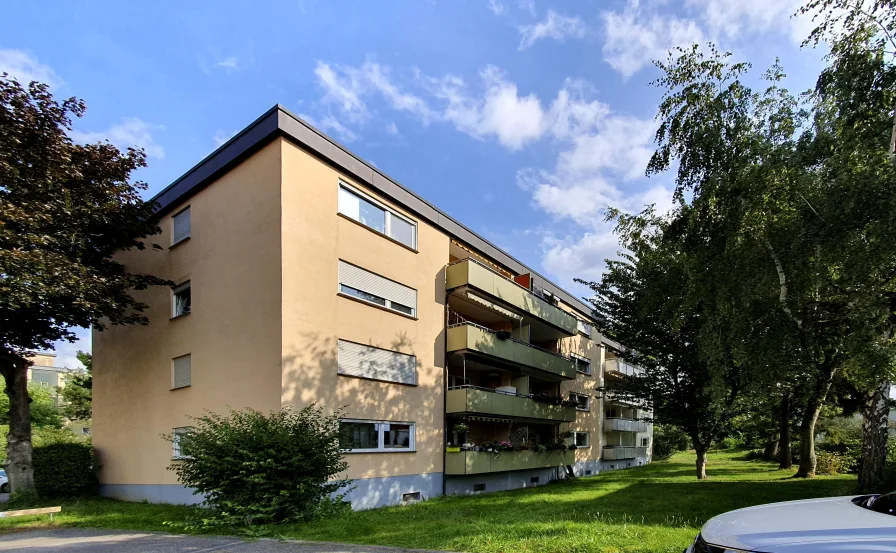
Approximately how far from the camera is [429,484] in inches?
617

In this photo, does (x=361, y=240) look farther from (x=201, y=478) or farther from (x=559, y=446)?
(x=559, y=446)

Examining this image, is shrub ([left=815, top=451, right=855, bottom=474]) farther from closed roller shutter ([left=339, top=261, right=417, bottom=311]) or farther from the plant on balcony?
closed roller shutter ([left=339, top=261, right=417, bottom=311])

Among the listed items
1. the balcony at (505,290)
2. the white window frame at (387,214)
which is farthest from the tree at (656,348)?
the white window frame at (387,214)

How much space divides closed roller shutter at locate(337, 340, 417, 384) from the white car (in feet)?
34.3

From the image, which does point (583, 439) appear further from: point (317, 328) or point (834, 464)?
point (317, 328)

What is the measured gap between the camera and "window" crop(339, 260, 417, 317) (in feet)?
46.3

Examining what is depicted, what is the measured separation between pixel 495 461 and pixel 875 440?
10.4m

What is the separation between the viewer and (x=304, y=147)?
1334cm

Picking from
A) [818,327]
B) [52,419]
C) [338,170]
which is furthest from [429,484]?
[52,419]

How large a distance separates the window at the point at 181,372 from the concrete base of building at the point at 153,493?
8.86ft

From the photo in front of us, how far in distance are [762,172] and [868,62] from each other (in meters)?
2.65

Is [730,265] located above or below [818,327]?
above

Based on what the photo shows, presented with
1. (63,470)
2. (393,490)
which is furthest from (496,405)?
(63,470)

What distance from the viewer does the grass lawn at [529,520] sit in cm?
715
